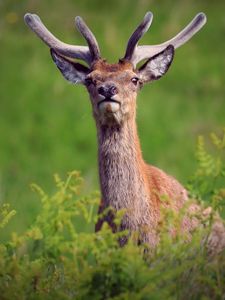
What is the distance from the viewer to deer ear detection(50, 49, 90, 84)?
1174 cm

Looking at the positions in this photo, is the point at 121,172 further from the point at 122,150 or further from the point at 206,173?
the point at 206,173

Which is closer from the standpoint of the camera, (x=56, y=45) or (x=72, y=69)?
(x=72, y=69)

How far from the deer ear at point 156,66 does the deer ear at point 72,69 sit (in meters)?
0.48

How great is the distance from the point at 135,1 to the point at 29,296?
56.7ft

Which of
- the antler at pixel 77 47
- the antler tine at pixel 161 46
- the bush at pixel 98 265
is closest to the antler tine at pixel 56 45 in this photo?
the antler at pixel 77 47

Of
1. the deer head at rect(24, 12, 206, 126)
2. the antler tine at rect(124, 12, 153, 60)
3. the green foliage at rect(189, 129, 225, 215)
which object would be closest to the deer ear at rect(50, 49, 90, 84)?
the deer head at rect(24, 12, 206, 126)

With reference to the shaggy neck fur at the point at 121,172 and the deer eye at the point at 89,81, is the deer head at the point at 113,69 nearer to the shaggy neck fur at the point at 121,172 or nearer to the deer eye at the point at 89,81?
the deer eye at the point at 89,81

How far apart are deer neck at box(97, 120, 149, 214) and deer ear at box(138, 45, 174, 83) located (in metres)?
0.77

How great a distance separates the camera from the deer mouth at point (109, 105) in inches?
428

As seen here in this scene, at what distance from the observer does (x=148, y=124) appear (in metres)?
22.4

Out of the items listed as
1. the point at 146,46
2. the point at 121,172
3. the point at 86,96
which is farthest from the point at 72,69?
the point at 86,96

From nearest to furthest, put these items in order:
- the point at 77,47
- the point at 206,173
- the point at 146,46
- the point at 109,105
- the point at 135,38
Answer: the point at 206,173
the point at 109,105
the point at 135,38
the point at 77,47
the point at 146,46

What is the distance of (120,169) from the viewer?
36.3 feet

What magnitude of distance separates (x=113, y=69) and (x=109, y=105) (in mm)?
546
